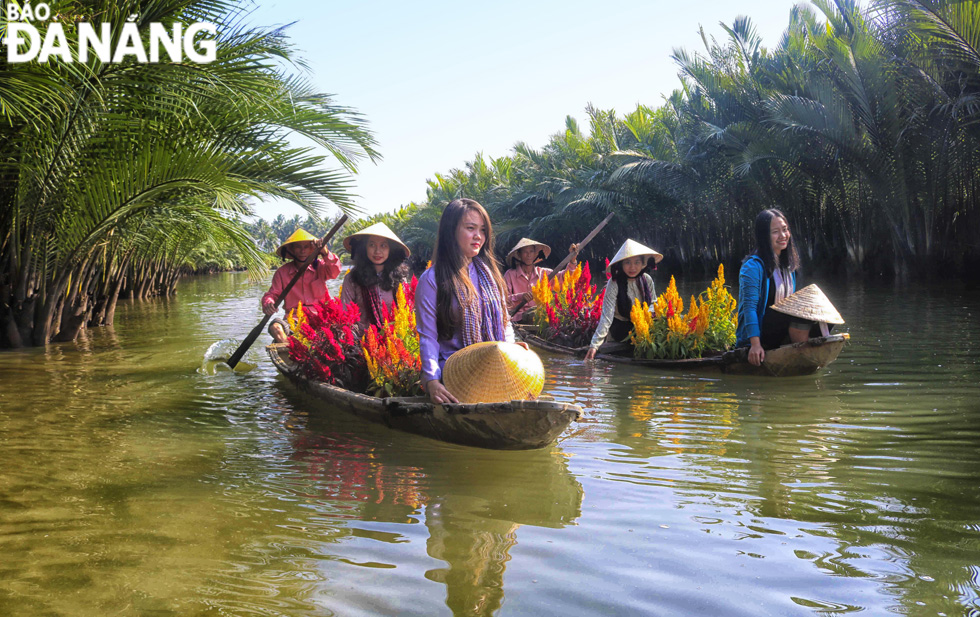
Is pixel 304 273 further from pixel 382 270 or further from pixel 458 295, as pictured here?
pixel 458 295

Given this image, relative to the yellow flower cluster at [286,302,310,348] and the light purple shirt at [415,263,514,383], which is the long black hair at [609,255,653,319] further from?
the light purple shirt at [415,263,514,383]

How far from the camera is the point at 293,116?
873 centimetres

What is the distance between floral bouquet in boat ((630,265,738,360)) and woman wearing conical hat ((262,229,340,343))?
3.53m

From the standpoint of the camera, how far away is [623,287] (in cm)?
826

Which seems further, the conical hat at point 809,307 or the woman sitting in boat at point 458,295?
the conical hat at point 809,307

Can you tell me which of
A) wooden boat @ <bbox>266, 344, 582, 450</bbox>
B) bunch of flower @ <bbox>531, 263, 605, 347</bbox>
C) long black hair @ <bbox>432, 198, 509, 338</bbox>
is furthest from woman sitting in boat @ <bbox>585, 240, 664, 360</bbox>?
long black hair @ <bbox>432, 198, 509, 338</bbox>

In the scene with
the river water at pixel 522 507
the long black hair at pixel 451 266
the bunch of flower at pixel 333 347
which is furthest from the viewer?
the bunch of flower at pixel 333 347

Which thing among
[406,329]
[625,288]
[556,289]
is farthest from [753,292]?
[556,289]

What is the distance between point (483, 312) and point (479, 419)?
0.67m

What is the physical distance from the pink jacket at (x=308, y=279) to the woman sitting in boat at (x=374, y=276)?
5.45ft

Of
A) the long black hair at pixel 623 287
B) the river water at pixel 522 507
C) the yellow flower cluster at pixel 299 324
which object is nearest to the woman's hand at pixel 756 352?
the river water at pixel 522 507

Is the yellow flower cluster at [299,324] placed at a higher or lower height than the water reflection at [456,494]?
higher

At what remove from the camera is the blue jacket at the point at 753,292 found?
21.6ft

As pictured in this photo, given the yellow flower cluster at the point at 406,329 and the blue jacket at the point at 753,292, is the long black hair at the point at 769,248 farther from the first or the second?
the yellow flower cluster at the point at 406,329
